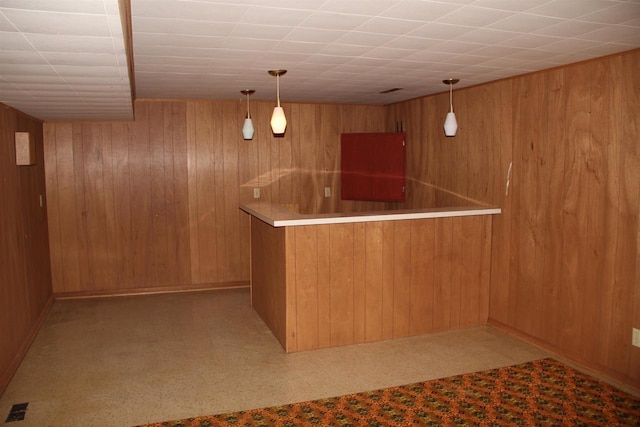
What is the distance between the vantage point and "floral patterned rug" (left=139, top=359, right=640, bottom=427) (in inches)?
113

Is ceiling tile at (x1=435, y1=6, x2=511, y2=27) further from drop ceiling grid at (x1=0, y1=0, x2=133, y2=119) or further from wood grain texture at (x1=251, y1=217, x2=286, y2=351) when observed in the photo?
wood grain texture at (x1=251, y1=217, x2=286, y2=351)

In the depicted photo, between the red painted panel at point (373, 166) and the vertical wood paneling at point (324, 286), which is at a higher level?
the red painted panel at point (373, 166)

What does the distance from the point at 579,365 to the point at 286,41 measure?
9.87 feet

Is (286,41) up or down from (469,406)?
up

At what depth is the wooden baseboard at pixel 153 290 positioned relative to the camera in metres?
5.57

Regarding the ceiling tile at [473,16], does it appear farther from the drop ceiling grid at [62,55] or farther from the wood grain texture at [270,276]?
the wood grain texture at [270,276]

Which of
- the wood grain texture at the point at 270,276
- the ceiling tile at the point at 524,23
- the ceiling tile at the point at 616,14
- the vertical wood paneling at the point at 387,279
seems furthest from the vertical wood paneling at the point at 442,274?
the ceiling tile at the point at 616,14

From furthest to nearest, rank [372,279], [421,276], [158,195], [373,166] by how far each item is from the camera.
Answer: [373,166]
[158,195]
[421,276]
[372,279]

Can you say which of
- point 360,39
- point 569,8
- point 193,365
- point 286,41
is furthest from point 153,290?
point 569,8

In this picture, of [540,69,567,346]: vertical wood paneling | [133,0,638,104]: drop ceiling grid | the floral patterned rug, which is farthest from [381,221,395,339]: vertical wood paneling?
[133,0,638,104]: drop ceiling grid

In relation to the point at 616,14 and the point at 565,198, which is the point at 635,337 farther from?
the point at 616,14

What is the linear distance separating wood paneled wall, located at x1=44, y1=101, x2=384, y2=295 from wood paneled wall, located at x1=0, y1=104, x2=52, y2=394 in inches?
15.4

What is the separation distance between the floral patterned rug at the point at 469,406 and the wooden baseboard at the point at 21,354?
Answer: 1.24 m

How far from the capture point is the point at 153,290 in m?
5.77
